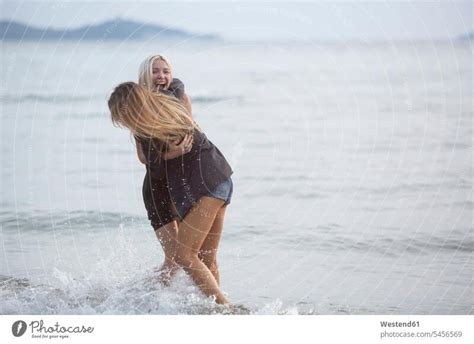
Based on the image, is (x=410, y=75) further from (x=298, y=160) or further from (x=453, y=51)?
(x=298, y=160)

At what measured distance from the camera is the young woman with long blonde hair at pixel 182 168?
367cm

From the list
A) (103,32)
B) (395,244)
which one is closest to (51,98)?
(103,32)

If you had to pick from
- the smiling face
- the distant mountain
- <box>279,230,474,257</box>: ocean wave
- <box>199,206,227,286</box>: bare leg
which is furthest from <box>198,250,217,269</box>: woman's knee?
the distant mountain

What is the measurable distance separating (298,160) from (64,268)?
120cm

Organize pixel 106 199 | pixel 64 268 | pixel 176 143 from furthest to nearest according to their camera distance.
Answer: pixel 106 199 → pixel 64 268 → pixel 176 143

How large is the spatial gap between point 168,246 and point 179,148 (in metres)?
0.42

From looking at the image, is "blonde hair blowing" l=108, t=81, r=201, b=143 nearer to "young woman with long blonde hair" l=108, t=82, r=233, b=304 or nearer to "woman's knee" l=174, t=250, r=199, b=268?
"young woman with long blonde hair" l=108, t=82, r=233, b=304

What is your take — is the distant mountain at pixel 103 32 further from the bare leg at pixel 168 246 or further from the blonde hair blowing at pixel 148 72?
the bare leg at pixel 168 246

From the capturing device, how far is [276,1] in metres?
4.24

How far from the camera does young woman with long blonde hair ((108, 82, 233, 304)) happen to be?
367 cm

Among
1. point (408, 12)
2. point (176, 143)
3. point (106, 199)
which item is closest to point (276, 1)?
point (408, 12)

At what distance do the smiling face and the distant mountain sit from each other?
584 millimetres

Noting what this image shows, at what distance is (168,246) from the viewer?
3.89 metres
